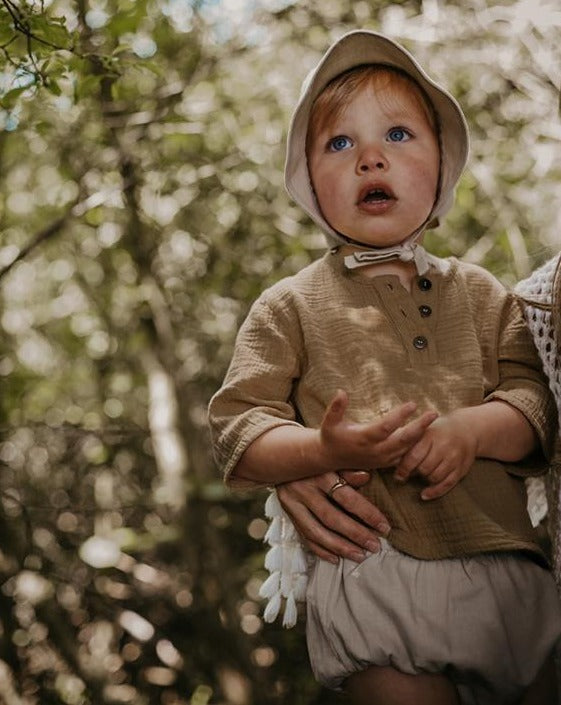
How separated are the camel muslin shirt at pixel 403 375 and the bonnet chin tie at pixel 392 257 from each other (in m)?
0.02

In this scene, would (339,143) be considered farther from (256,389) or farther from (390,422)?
(390,422)

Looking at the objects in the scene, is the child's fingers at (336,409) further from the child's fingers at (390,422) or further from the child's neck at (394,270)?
the child's neck at (394,270)

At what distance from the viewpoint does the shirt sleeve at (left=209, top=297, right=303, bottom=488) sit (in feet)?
5.51

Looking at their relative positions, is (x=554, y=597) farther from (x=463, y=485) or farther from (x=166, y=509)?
(x=166, y=509)

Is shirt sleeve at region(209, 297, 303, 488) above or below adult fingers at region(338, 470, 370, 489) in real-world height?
above

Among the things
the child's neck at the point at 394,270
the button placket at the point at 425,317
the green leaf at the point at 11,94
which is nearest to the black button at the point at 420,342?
the button placket at the point at 425,317

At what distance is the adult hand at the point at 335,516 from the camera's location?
1.67 meters

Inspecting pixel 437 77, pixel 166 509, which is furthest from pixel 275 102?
pixel 166 509

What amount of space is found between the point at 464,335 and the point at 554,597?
18.6 inches

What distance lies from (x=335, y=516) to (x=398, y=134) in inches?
27.3

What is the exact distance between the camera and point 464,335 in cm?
175

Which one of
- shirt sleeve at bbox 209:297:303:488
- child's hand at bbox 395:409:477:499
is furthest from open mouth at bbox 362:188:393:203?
child's hand at bbox 395:409:477:499

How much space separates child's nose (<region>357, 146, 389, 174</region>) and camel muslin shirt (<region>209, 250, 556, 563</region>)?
0.18m

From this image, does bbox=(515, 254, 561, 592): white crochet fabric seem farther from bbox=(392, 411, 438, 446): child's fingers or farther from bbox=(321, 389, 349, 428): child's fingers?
bbox=(321, 389, 349, 428): child's fingers
